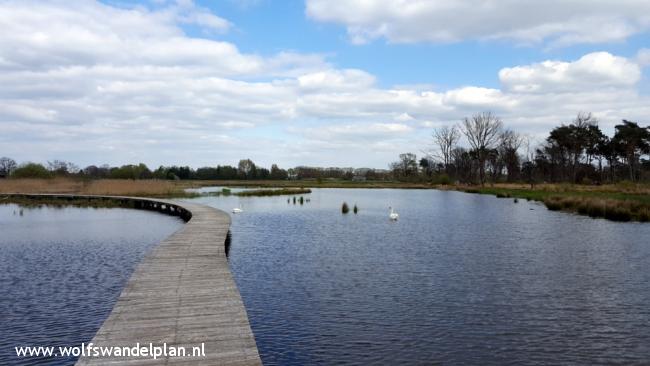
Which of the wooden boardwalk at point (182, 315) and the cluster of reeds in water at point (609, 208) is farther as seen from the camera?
the cluster of reeds in water at point (609, 208)

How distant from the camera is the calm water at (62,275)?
802 centimetres

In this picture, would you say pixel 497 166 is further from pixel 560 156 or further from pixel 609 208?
pixel 609 208

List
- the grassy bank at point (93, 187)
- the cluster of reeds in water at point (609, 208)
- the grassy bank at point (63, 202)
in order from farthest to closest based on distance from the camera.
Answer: the grassy bank at point (93, 187), the grassy bank at point (63, 202), the cluster of reeds in water at point (609, 208)

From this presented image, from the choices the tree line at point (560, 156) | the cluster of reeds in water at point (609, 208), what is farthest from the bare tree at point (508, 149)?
the cluster of reeds in water at point (609, 208)

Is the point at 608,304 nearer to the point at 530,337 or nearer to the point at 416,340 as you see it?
the point at 530,337

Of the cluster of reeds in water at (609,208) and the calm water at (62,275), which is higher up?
the cluster of reeds in water at (609,208)

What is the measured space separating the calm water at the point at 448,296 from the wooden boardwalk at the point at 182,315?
0.70 m

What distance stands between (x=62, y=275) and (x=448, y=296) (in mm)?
8748

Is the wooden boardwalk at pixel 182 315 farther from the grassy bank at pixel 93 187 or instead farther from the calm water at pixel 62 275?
the grassy bank at pixel 93 187

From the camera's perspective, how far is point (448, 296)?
1032cm

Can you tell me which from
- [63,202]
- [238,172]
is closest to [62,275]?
A: [63,202]

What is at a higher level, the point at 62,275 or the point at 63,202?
the point at 63,202

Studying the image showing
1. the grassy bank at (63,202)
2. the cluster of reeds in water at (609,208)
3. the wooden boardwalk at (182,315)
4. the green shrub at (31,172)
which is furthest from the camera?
the green shrub at (31,172)

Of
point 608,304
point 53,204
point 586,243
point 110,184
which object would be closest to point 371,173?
point 110,184
